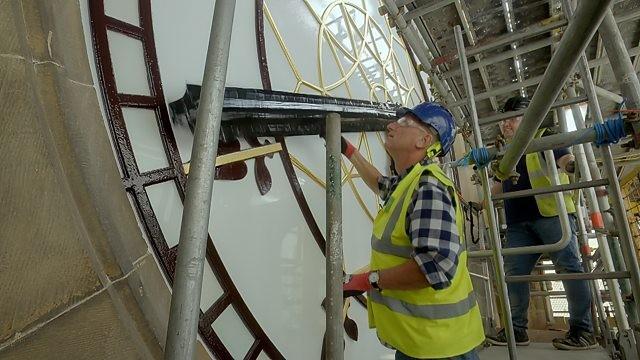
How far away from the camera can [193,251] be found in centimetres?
50

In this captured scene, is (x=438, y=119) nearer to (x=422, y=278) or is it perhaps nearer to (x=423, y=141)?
(x=423, y=141)

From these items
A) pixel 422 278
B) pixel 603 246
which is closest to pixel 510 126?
pixel 603 246

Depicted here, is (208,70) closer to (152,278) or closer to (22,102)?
(22,102)

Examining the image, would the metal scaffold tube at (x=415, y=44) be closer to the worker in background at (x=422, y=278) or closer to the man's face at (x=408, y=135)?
the man's face at (x=408, y=135)

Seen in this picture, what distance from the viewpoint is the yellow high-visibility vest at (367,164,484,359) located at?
1175 millimetres

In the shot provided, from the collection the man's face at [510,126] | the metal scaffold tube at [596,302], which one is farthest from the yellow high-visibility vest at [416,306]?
the man's face at [510,126]

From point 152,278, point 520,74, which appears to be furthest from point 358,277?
point 520,74

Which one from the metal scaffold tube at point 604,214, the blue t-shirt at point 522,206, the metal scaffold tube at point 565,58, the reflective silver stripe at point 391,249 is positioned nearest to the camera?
the metal scaffold tube at point 565,58

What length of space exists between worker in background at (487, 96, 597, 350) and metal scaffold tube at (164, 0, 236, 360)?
2.12m

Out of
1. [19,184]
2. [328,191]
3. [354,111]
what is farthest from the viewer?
[354,111]

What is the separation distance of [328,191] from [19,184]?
725 millimetres

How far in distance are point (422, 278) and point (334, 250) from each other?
0.31 meters

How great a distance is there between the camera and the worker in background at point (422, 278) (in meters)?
1.11

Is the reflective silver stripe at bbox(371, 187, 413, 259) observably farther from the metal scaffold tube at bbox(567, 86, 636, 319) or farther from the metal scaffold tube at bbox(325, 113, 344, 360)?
the metal scaffold tube at bbox(567, 86, 636, 319)
